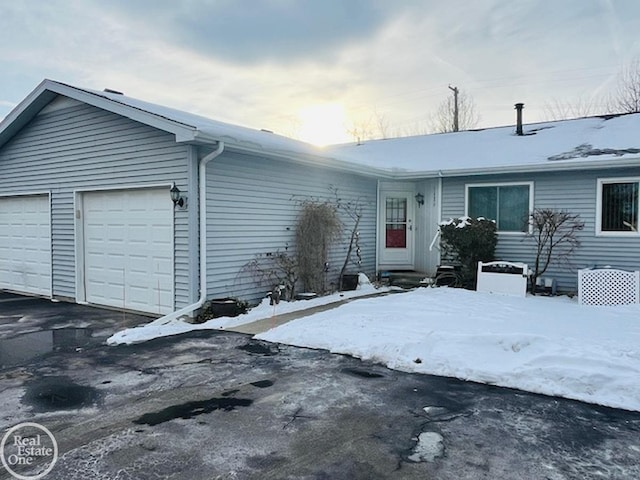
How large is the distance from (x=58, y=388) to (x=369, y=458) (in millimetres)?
3134

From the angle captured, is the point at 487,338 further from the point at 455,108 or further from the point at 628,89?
the point at 455,108

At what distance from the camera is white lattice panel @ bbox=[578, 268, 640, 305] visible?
825cm

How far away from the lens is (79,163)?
9023 mm

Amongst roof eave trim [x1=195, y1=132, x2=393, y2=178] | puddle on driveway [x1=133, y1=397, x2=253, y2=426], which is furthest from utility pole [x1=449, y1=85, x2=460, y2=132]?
puddle on driveway [x1=133, y1=397, x2=253, y2=426]

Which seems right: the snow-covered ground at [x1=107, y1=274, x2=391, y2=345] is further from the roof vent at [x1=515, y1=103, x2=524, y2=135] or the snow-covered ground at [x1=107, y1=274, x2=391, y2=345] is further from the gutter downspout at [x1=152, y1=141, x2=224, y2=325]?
the roof vent at [x1=515, y1=103, x2=524, y2=135]

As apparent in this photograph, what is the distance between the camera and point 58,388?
4.48m

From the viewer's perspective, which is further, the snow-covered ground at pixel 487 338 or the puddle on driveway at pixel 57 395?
the snow-covered ground at pixel 487 338

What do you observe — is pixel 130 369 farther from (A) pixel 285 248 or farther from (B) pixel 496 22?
(B) pixel 496 22

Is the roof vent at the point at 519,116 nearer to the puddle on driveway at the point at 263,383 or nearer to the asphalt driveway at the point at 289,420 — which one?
the asphalt driveway at the point at 289,420

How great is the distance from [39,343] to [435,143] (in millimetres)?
11208

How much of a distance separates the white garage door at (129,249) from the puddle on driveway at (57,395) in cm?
306

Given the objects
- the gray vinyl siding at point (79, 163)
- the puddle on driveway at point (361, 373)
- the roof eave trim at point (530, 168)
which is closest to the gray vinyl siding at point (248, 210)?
Answer: the gray vinyl siding at point (79, 163)

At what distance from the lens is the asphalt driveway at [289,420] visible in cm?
296

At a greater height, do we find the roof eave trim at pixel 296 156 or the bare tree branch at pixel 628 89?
the bare tree branch at pixel 628 89
